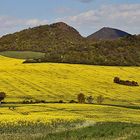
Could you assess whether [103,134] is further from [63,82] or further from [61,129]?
[63,82]

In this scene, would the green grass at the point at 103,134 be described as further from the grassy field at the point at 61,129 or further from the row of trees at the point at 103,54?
the row of trees at the point at 103,54

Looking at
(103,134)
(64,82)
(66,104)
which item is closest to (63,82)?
(64,82)

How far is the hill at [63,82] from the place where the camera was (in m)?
80.1

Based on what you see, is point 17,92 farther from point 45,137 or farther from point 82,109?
point 45,137

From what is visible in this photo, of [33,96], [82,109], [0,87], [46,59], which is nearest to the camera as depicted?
[82,109]

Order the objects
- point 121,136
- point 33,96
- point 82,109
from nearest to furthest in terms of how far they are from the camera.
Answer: point 121,136
point 82,109
point 33,96

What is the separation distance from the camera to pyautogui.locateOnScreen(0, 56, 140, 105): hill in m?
80.1

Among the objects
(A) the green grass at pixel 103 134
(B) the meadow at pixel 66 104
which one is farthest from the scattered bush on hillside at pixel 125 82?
(A) the green grass at pixel 103 134

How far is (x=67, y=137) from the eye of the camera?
27938mm

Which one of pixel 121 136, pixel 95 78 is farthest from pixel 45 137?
pixel 95 78

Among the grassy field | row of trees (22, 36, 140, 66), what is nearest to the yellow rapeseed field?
row of trees (22, 36, 140, 66)

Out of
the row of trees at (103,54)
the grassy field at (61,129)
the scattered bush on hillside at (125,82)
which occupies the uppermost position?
the row of trees at (103,54)

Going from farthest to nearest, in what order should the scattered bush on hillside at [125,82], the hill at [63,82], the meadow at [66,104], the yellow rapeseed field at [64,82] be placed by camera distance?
1. the scattered bush on hillside at [125,82]
2. the hill at [63,82]
3. the yellow rapeseed field at [64,82]
4. the meadow at [66,104]

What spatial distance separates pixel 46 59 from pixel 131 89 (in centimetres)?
4188
